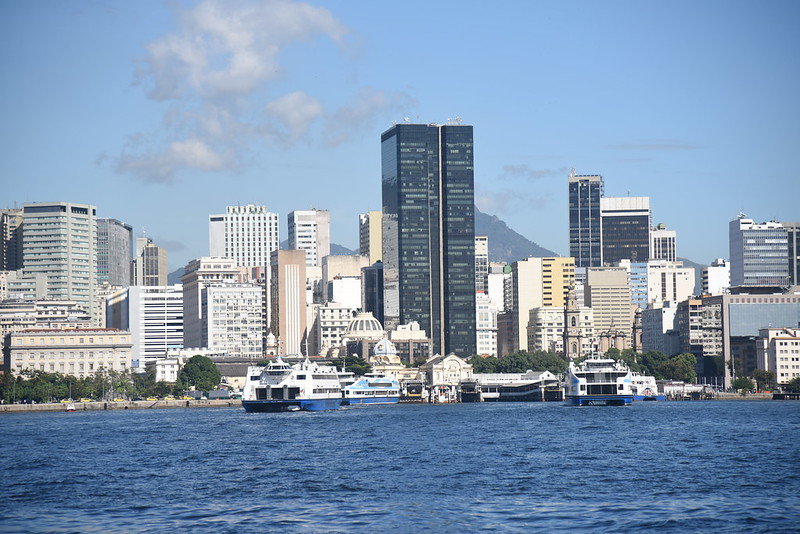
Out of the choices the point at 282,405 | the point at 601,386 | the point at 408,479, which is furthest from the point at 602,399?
the point at 408,479

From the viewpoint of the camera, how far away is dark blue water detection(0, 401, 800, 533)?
60469 millimetres

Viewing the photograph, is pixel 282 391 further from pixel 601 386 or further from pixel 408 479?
pixel 408 479

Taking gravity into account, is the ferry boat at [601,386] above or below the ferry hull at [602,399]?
above

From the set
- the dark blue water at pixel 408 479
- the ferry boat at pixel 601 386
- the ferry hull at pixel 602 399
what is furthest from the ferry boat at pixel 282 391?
the dark blue water at pixel 408 479

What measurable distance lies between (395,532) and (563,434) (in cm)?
5911

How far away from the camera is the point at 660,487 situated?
71062mm

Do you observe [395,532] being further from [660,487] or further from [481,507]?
[660,487]

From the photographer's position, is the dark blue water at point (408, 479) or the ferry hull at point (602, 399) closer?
the dark blue water at point (408, 479)

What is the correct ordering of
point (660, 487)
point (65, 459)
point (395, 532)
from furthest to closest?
point (65, 459) < point (660, 487) < point (395, 532)

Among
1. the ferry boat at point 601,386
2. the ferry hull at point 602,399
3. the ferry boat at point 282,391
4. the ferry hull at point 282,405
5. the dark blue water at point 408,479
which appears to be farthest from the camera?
the ferry boat at point 601,386

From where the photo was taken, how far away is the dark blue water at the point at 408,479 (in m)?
60.5

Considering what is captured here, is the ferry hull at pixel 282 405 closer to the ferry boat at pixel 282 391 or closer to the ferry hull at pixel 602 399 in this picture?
the ferry boat at pixel 282 391

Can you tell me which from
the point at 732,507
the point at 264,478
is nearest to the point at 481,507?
the point at 732,507

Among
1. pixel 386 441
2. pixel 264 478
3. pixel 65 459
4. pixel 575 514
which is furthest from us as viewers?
pixel 386 441
